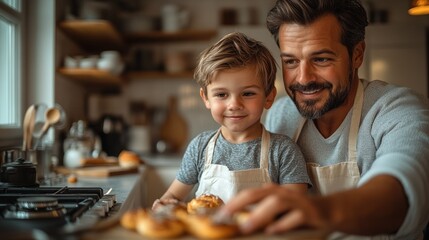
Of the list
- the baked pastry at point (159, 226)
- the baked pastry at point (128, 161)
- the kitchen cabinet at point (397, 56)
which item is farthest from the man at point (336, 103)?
the kitchen cabinet at point (397, 56)

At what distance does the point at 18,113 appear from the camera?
8.41 feet

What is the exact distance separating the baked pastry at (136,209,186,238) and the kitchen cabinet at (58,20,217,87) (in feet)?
7.42

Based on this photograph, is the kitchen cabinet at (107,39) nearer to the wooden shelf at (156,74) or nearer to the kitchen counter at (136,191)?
the wooden shelf at (156,74)

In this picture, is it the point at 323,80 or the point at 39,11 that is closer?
the point at 323,80

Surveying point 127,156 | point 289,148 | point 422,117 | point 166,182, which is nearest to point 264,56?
point 289,148

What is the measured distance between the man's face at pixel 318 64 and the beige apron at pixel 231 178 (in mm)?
181

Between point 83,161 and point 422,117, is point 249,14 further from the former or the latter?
point 422,117

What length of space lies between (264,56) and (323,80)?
0.61ft

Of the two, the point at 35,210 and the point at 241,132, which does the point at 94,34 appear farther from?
the point at 35,210

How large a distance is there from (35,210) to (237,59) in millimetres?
667

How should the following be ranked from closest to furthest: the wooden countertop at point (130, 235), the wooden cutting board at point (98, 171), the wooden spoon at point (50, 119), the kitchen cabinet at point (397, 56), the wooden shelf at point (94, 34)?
the wooden countertop at point (130, 235)
the wooden spoon at point (50, 119)
the wooden cutting board at point (98, 171)
the wooden shelf at point (94, 34)
the kitchen cabinet at point (397, 56)

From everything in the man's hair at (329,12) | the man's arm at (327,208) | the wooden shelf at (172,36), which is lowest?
the man's arm at (327,208)

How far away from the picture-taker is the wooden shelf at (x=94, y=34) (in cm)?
297

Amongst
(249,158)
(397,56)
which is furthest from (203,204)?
(397,56)
